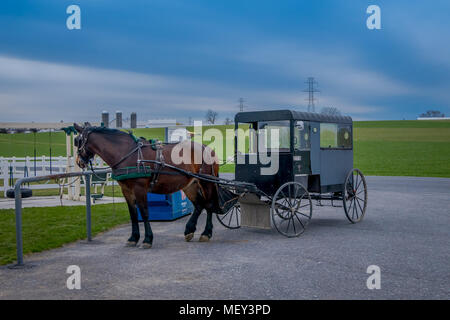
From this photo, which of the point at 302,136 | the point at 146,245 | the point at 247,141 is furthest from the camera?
the point at 247,141

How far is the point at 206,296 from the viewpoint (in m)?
5.16

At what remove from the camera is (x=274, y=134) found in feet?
32.8

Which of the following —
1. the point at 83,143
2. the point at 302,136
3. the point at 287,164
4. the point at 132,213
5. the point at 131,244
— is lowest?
the point at 131,244

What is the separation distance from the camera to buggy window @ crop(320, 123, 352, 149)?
10.2 metres

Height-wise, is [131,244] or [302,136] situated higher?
[302,136]

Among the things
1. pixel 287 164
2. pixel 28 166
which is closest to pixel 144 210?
pixel 287 164

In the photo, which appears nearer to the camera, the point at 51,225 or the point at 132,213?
the point at 132,213

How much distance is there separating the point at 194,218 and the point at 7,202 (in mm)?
8440

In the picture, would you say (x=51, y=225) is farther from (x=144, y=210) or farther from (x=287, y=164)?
(x=287, y=164)

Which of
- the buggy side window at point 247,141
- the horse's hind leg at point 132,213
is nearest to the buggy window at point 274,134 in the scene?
the buggy side window at point 247,141

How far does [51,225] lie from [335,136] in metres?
6.93

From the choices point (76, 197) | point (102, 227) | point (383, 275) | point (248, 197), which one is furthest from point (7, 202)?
point (383, 275)

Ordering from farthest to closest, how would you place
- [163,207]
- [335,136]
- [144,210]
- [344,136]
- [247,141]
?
[163,207] < [344,136] < [335,136] < [247,141] < [144,210]

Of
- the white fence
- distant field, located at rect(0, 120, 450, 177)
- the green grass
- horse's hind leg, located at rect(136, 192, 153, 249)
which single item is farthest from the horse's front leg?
distant field, located at rect(0, 120, 450, 177)
